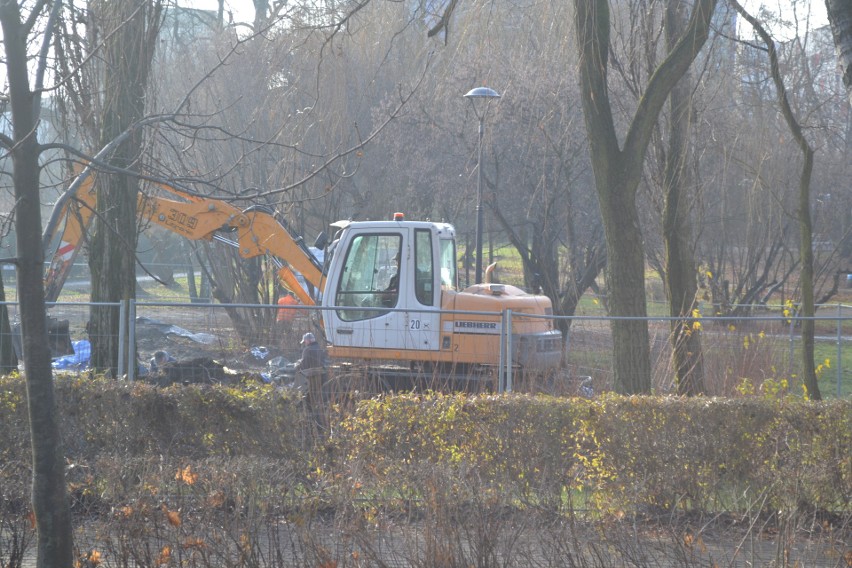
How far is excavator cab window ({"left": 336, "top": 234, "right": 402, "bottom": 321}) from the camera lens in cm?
1248

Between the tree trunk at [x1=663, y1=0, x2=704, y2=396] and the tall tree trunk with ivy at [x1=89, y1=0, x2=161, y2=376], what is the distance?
5.57m

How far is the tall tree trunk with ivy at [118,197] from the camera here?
8.83m

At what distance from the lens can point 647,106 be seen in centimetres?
892

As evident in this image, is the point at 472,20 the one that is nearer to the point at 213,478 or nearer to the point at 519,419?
the point at 519,419

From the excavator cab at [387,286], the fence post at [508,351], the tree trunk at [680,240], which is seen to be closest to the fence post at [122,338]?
the excavator cab at [387,286]

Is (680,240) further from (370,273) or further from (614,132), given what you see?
(370,273)

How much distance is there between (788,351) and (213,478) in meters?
10.4

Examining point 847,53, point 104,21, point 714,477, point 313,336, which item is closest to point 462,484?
point 714,477

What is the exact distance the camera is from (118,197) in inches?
408

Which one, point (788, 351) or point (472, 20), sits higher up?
point (472, 20)

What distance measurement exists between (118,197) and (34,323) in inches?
239

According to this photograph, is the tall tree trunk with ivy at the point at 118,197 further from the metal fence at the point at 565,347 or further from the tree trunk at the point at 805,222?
the tree trunk at the point at 805,222

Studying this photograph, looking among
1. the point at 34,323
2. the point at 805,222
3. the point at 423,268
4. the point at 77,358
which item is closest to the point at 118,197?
the point at 77,358

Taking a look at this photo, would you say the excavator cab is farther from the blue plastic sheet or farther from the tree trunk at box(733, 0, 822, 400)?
the tree trunk at box(733, 0, 822, 400)
